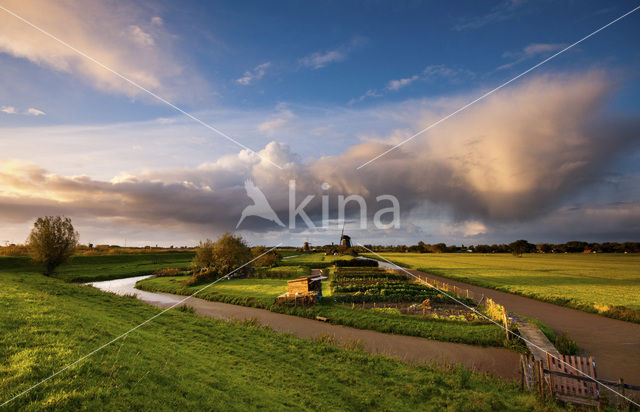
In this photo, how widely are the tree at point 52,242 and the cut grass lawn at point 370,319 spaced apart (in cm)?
2526

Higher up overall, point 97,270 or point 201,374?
point 201,374

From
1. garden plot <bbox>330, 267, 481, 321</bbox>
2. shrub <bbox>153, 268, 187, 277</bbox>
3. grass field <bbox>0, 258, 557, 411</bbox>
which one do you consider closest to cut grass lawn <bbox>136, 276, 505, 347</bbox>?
garden plot <bbox>330, 267, 481, 321</bbox>

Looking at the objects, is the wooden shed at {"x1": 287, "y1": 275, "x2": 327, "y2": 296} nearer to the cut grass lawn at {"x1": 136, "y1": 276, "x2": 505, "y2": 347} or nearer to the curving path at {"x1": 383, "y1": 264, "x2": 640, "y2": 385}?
the cut grass lawn at {"x1": 136, "y1": 276, "x2": 505, "y2": 347}

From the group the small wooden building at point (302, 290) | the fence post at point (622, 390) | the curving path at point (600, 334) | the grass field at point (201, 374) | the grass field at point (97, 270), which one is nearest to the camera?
the grass field at point (201, 374)

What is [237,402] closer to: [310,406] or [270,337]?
[310,406]

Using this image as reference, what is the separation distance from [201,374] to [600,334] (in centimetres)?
2954

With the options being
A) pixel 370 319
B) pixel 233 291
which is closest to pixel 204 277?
pixel 233 291

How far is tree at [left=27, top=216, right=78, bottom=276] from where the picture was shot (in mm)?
48062

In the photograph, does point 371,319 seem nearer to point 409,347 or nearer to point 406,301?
point 409,347

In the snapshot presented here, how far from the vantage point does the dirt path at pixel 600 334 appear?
17.4 meters

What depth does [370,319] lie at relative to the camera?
25922 mm

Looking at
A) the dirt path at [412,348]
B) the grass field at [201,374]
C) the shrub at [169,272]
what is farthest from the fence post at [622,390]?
the shrub at [169,272]

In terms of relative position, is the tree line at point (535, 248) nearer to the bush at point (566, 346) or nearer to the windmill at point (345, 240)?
the windmill at point (345, 240)

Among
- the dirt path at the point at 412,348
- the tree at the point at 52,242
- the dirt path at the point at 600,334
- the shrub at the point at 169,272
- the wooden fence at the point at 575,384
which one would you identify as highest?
the tree at the point at 52,242
